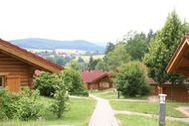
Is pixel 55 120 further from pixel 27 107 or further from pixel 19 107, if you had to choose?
pixel 19 107

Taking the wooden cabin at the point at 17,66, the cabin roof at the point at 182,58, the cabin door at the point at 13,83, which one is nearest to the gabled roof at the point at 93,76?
the cabin roof at the point at 182,58

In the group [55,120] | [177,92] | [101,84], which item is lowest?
[55,120]

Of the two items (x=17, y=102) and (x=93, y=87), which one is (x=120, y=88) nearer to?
(x=17, y=102)

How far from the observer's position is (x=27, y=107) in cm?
2009

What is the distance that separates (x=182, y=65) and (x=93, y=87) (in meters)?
81.5

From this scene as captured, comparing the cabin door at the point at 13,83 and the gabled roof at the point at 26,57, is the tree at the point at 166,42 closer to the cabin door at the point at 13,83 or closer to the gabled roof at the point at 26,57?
the gabled roof at the point at 26,57

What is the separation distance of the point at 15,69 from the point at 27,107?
228 cm

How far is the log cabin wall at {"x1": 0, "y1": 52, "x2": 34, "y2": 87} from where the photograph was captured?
20953 mm

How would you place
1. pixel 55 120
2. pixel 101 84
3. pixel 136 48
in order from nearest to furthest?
pixel 55 120 < pixel 101 84 < pixel 136 48

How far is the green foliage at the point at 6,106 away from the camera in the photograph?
20.0 metres

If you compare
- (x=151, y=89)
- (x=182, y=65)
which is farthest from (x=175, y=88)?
(x=182, y=65)

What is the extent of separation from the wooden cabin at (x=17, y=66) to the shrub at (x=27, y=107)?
32.2 inches

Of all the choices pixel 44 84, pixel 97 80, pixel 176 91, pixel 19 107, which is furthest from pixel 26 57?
pixel 97 80

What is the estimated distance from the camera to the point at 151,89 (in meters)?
57.7
